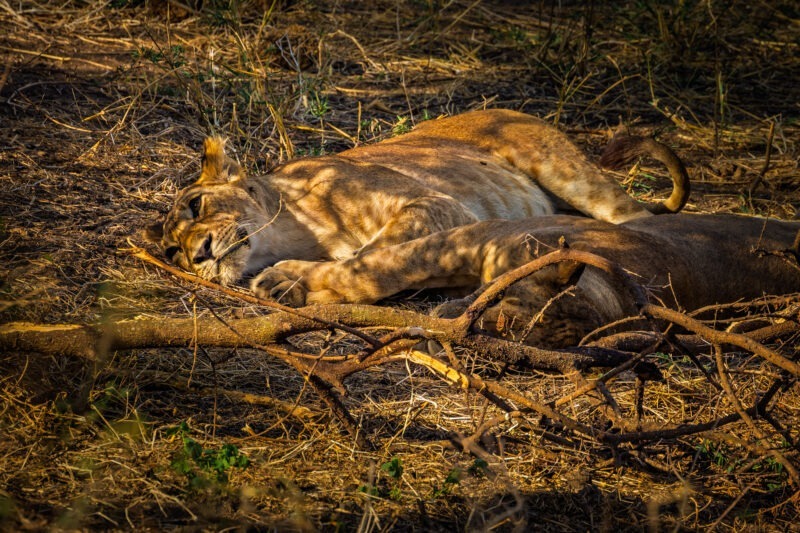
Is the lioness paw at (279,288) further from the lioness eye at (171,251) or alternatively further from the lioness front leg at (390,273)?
the lioness eye at (171,251)

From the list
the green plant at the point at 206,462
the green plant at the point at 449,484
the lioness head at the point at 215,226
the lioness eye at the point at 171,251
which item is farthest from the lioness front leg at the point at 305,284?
the green plant at the point at 449,484

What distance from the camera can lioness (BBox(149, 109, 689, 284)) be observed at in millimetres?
4656

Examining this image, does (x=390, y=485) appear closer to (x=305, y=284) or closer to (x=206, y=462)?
(x=206, y=462)

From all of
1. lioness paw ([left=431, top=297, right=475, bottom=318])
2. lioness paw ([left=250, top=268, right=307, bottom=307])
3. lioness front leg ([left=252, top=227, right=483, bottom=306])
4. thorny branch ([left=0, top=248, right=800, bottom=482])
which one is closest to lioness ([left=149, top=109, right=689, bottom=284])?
lioness paw ([left=250, top=268, right=307, bottom=307])

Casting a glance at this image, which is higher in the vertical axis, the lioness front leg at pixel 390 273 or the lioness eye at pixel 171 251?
the lioness front leg at pixel 390 273

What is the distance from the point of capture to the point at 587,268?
3.81 m

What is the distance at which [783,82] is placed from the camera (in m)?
7.93

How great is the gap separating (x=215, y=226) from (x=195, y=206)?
0.59 feet

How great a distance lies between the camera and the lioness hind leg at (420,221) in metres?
4.61

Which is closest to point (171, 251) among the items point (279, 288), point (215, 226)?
point (215, 226)

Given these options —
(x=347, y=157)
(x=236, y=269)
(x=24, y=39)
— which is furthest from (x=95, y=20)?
(x=236, y=269)

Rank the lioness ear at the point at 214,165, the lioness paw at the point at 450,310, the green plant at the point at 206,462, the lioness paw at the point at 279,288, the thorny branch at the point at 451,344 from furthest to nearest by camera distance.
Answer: the lioness ear at the point at 214,165, the lioness paw at the point at 279,288, the lioness paw at the point at 450,310, the green plant at the point at 206,462, the thorny branch at the point at 451,344

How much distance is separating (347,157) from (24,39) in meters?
3.18

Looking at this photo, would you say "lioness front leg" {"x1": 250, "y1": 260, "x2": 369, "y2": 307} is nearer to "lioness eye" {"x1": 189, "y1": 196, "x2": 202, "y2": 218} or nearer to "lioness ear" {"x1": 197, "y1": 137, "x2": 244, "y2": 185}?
"lioness eye" {"x1": 189, "y1": 196, "x2": 202, "y2": 218}
